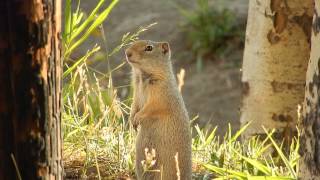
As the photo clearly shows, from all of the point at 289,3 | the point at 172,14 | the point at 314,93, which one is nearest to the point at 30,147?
the point at 314,93

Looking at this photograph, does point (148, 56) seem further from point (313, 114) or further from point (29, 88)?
point (29, 88)

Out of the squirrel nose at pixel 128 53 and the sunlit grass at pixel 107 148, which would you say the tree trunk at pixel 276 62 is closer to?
the sunlit grass at pixel 107 148

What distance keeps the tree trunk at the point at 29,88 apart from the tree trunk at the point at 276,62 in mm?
2072

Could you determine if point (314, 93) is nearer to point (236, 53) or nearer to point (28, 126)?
point (28, 126)

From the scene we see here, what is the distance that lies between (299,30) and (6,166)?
222 centimetres

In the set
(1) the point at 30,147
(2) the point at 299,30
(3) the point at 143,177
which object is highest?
(2) the point at 299,30

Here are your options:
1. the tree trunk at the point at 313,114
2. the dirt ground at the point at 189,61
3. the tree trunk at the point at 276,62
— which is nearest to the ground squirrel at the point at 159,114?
the tree trunk at the point at 313,114

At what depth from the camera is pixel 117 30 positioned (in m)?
9.35

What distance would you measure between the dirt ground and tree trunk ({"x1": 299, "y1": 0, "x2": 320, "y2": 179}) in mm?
5092

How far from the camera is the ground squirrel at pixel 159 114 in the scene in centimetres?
334

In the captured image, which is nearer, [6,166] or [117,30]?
[6,166]

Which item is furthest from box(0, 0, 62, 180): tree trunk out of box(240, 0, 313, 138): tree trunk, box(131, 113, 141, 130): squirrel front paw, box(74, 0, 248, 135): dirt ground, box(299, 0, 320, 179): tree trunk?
box(74, 0, 248, 135): dirt ground

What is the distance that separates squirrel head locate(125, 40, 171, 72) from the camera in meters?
3.47

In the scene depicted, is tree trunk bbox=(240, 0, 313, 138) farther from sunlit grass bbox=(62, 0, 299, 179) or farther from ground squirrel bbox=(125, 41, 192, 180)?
ground squirrel bbox=(125, 41, 192, 180)
